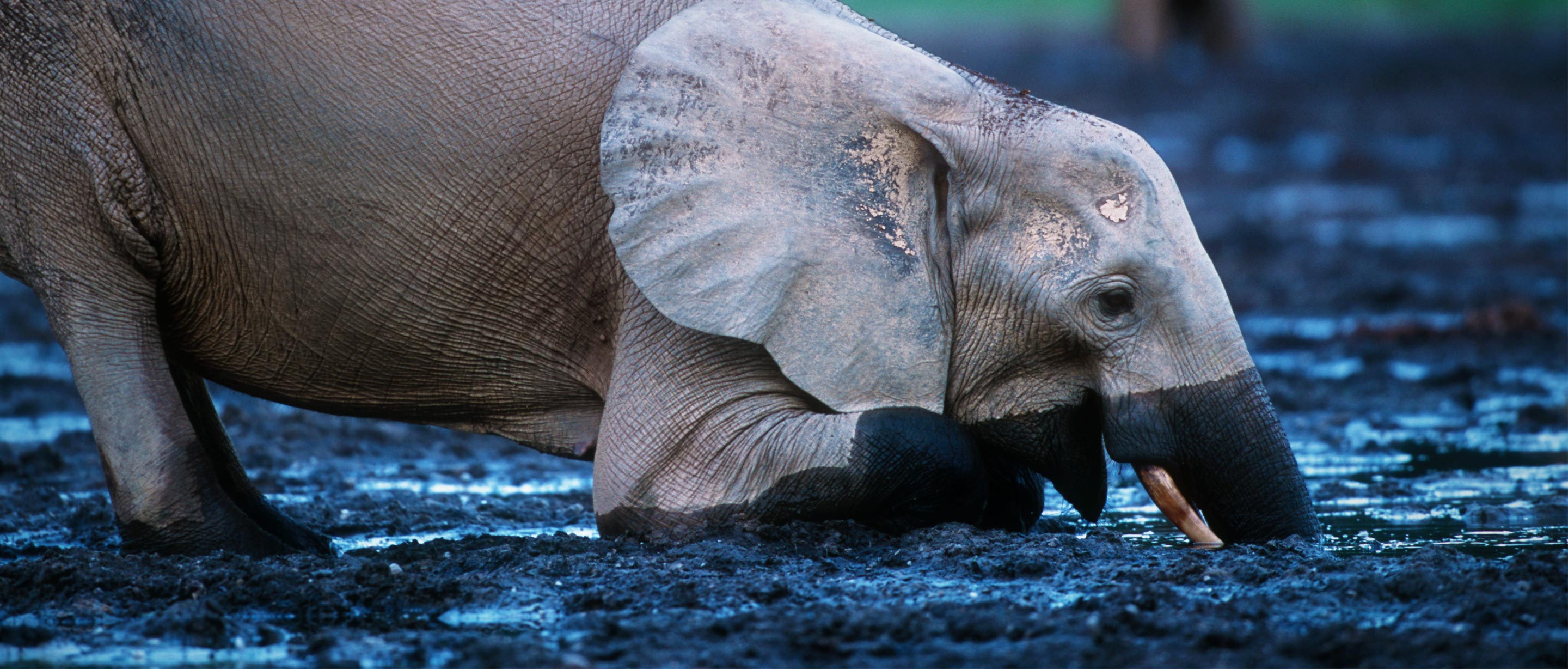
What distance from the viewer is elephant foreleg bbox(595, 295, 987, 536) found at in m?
4.38

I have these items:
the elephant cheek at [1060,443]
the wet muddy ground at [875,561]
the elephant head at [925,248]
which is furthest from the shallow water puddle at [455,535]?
the elephant cheek at [1060,443]

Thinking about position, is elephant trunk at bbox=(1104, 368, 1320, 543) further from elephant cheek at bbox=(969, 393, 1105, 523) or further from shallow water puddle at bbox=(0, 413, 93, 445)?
shallow water puddle at bbox=(0, 413, 93, 445)

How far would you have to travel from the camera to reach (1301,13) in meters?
40.5

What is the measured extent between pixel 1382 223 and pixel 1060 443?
416 inches

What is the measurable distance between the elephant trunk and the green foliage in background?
101ft

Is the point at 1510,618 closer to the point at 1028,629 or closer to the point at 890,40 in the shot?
the point at 1028,629

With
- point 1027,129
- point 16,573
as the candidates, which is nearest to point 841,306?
point 1027,129

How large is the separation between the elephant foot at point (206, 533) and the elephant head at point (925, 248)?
125 cm

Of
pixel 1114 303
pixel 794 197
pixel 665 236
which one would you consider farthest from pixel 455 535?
pixel 1114 303

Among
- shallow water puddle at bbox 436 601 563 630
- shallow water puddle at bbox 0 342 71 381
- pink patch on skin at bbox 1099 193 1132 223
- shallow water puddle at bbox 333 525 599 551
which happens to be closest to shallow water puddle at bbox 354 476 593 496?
shallow water puddle at bbox 333 525 599 551

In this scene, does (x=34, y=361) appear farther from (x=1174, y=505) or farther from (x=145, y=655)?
(x=1174, y=505)

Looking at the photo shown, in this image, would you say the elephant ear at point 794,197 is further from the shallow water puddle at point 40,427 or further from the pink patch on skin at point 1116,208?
the shallow water puddle at point 40,427

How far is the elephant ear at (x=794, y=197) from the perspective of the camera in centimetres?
437

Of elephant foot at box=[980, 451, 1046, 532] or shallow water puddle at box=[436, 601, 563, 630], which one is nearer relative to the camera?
shallow water puddle at box=[436, 601, 563, 630]
